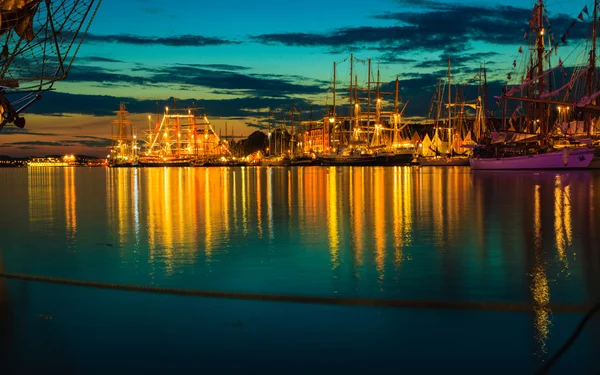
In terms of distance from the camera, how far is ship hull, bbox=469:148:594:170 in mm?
71812

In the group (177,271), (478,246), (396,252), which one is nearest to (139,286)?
(177,271)

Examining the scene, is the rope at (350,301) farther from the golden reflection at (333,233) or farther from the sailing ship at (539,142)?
the sailing ship at (539,142)

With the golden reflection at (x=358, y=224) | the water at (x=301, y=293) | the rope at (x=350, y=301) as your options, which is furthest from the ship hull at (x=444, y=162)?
the rope at (x=350, y=301)

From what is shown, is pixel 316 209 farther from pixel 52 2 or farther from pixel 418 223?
pixel 52 2

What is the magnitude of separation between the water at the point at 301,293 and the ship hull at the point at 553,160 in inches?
2091

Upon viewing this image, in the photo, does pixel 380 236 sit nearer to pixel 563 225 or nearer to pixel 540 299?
pixel 563 225

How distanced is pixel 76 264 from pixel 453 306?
8.11 m

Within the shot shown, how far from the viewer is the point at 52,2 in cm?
1664

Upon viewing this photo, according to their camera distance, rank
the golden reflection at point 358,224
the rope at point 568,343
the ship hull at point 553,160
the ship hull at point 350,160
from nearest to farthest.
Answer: the rope at point 568,343, the golden reflection at point 358,224, the ship hull at point 553,160, the ship hull at point 350,160

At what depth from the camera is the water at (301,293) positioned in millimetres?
7574

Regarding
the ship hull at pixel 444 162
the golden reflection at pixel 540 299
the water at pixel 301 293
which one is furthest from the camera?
the ship hull at pixel 444 162

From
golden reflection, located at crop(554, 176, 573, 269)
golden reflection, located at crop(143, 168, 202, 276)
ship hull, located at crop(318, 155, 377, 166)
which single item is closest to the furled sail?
golden reflection, located at crop(143, 168, 202, 276)

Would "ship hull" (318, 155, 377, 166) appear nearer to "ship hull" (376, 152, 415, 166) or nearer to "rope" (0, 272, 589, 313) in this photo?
"ship hull" (376, 152, 415, 166)

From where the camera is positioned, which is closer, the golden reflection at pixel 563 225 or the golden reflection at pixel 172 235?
the golden reflection at pixel 172 235
